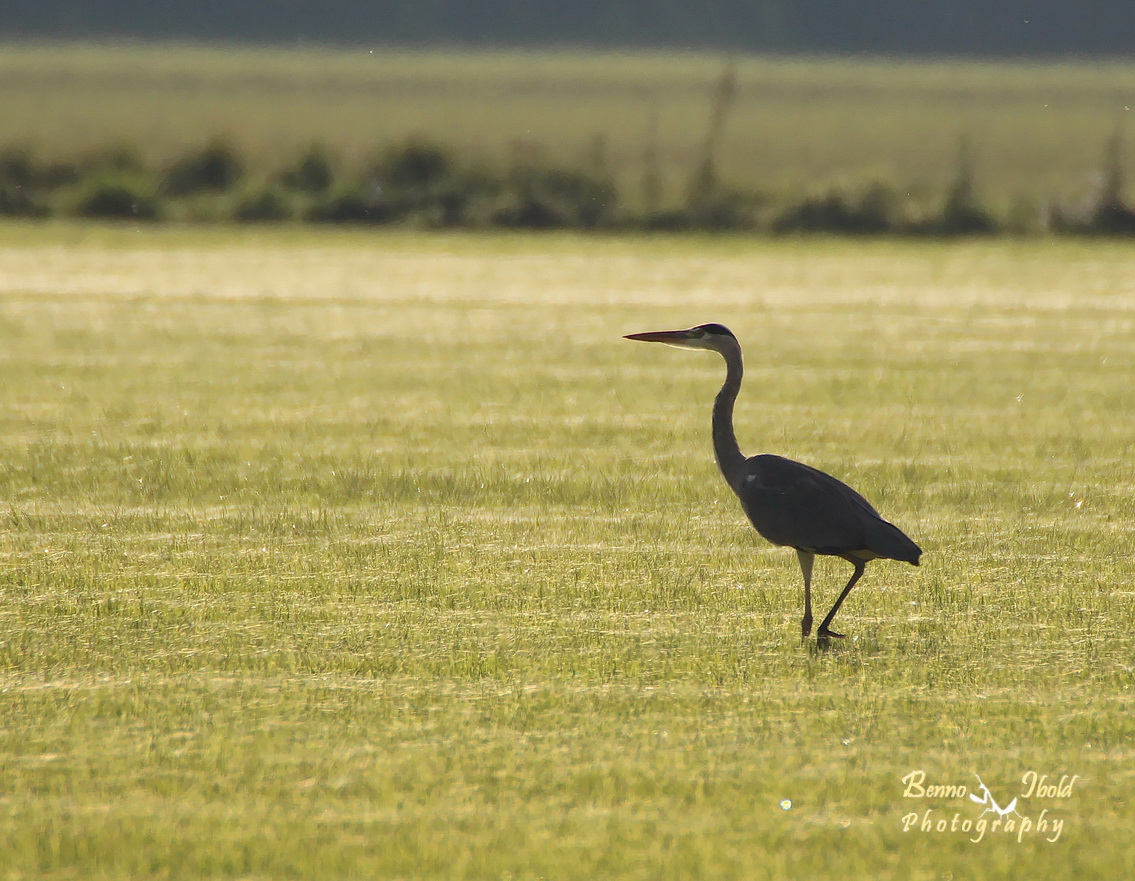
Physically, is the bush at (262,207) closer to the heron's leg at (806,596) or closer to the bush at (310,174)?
the bush at (310,174)

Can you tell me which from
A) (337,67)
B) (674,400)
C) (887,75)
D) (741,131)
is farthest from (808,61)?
(674,400)

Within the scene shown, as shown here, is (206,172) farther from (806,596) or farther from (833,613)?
(833,613)

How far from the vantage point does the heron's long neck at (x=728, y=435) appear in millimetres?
8789

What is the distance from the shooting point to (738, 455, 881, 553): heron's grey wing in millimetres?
8062

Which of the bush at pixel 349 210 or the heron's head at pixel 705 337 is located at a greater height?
the heron's head at pixel 705 337

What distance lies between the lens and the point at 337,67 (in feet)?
→ 337

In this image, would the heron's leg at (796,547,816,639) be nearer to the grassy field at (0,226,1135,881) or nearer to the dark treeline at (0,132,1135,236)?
the grassy field at (0,226,1135,881)

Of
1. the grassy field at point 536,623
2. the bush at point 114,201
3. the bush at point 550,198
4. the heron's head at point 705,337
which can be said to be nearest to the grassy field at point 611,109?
the bush at point 550,198

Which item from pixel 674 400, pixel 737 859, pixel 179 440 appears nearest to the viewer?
pixel 737 859

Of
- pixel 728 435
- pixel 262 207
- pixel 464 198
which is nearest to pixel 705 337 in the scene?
pixel 728 435

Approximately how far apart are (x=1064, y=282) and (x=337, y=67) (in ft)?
256

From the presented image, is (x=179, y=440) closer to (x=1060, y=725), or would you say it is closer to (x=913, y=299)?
(x=1060, y=725)

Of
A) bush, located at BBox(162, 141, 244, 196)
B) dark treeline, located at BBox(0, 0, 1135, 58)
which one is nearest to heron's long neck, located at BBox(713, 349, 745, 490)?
bush, located at BBox(162, 141, 244, 196)

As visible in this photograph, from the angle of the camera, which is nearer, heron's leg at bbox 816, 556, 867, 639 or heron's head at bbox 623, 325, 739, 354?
heron's leg at bbox 816, 556, 867, 639
